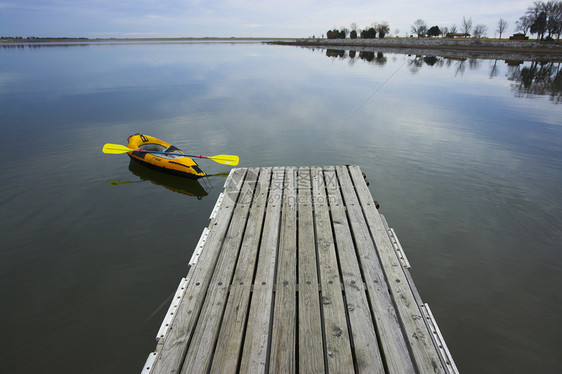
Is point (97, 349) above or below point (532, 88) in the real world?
below

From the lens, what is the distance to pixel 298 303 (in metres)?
3.49

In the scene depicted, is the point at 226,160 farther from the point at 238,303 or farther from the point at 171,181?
the point at 238,303

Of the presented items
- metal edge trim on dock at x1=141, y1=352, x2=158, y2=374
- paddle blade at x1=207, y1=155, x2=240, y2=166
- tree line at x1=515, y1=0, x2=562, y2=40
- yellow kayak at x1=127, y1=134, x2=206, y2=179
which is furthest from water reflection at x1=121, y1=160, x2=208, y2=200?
tree line at x1=515, y1=0, x2=562, y2=40

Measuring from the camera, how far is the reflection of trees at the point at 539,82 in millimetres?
21438

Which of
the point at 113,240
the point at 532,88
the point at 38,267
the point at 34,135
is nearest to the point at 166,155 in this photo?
the point at 113,240

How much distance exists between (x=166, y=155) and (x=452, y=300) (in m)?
8.83

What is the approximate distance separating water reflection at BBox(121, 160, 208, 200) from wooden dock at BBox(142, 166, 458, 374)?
360cm

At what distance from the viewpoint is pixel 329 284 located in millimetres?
3723

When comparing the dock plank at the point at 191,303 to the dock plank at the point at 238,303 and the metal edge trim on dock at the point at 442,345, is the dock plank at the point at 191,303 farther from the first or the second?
the metal edge trim on dock at the point at 442,345

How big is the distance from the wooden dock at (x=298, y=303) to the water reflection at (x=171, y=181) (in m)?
3.60

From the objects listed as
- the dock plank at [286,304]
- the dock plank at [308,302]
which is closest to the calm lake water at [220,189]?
the dock plank at [286,304]

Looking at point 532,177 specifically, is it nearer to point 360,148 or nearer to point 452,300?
point 360,148

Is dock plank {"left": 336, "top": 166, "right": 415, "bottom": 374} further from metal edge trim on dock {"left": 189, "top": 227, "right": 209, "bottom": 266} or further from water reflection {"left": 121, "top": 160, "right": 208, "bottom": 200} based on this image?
water reflection {"left": 121, "top": 160, "right": 208, "bottom": 200}

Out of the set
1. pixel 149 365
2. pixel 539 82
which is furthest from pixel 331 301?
pixel 539 82
